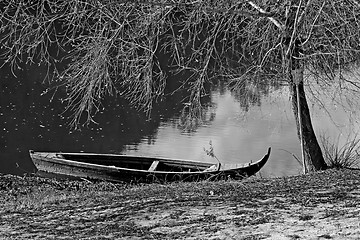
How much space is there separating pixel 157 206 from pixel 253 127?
34.6 ft

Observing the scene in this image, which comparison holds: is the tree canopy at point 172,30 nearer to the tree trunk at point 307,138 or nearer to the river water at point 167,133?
the tree trunk at point 307,138

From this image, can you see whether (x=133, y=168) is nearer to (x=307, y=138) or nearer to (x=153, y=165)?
(x=153, y=165)

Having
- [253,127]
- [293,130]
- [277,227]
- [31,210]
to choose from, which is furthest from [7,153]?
[277,227]

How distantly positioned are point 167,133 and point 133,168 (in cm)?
282

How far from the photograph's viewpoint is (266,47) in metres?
9.85

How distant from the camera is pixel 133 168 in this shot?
13.8 meters

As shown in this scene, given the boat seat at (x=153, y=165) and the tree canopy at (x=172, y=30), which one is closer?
the tree canopy at (x=172, y=30)

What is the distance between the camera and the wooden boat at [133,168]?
12.4 m

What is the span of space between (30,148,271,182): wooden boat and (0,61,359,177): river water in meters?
0.61

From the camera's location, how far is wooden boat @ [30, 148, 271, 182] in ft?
40.7

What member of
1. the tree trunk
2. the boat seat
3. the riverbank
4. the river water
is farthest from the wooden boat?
the riverbank

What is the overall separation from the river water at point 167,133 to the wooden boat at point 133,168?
606 millimetres

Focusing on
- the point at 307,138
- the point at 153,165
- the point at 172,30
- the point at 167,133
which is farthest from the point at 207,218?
the point at 167,133

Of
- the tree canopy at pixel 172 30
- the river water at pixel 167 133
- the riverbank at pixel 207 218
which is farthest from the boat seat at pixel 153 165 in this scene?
the riverbank at pixel 207 218
